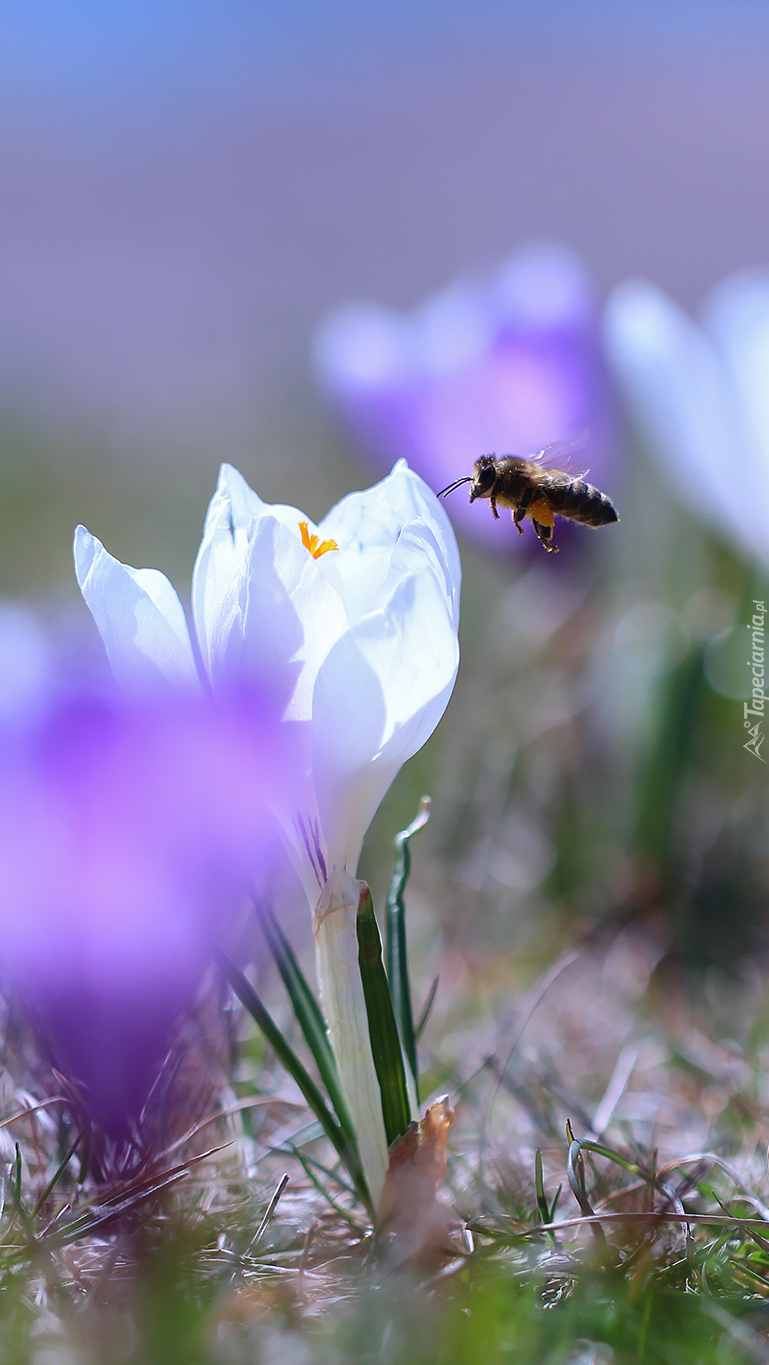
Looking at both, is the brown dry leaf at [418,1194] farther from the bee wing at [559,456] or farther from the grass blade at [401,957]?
the bee wing at [559,456]

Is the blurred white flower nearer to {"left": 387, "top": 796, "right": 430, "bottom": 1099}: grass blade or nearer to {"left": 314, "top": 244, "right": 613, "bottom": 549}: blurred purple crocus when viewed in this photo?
{"left": 387, "top": 796, "right": 430, "bottom": 1099}: grass blade

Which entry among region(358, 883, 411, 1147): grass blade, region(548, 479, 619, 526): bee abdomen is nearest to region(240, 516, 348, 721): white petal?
region(358, 883, 411, 1147): grass blade

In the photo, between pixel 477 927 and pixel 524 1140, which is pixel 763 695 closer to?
pixel 477 927

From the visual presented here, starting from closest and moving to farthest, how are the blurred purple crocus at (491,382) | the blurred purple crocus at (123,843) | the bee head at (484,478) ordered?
the blurred purple crocus at (123,843), the bee head at (484,478), the blurred purple crocus at (491,382)

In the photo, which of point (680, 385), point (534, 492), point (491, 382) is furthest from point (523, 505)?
point (491, 382)

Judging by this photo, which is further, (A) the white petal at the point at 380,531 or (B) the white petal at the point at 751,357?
(B) the white petal at the point at 751,357

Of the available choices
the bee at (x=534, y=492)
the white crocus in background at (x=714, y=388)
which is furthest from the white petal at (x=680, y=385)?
the bee at (x=534, y=492)

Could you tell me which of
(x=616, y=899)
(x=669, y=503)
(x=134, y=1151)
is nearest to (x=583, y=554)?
(x=616, y=899)
